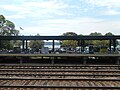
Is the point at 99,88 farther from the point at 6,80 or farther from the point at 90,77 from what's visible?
the point at 6,80

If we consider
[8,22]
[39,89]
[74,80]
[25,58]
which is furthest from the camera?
[8,22]

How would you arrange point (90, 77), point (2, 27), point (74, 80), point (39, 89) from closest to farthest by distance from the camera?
point (39, 89)
point (74, 80)
point (90, 77)
point (2, 27)

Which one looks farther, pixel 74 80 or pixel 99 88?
pixel 74 80

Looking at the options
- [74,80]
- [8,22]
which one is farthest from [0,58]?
[8,22]

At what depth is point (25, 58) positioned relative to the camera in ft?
110

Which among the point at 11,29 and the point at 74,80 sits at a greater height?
the point at 11,29

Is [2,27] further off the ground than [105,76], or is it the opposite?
[2,27]

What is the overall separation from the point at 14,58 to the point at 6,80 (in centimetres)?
2107

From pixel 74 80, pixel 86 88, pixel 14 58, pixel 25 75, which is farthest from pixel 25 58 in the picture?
pixel 86 88

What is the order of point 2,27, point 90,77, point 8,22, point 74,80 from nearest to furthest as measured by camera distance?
1. point 74,80
2. point 90,77
3. point 2,27
4. point 8,22

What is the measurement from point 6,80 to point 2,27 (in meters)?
63.8

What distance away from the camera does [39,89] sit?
11484 mm

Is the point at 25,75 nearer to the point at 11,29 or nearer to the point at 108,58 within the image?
the point at 108,58

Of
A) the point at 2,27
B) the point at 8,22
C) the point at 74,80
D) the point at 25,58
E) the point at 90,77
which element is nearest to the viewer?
the point at 74,80
